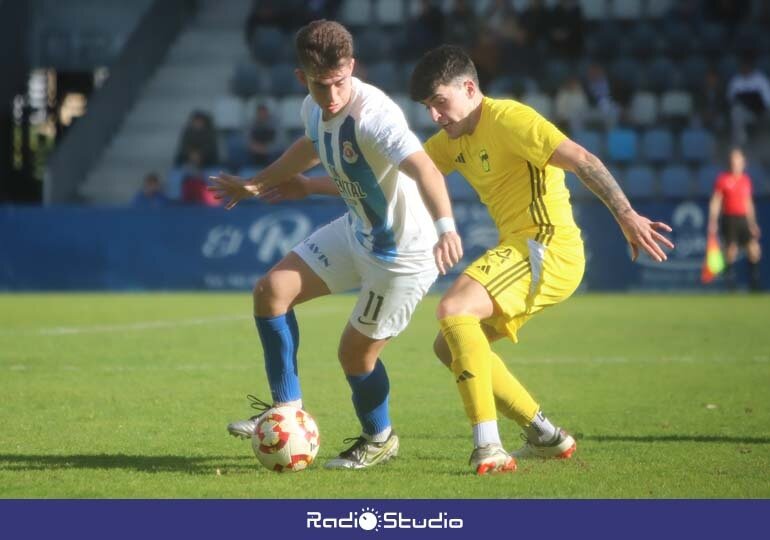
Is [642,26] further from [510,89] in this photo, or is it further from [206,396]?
[206,396]

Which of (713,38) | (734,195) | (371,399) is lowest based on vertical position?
(734,195)

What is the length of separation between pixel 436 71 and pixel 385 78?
57.3 ft

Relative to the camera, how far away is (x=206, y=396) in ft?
29.9

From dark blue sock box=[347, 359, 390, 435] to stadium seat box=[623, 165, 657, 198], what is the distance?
1569 cm

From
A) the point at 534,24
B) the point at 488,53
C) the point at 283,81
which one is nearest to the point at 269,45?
the point at 283,81

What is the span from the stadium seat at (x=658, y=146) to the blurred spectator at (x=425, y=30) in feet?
12.5

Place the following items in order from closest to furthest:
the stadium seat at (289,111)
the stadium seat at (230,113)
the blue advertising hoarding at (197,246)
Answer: the blue advertising hoarding at (197,246) < the stadium seat at (289,111) < the stadium seat at (230,113)

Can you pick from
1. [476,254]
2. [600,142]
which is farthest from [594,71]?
[476,254]

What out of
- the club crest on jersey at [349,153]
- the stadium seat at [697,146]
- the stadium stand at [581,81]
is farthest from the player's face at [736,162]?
the club crest on jersey at [349,153]

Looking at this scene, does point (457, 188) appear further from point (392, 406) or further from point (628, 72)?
point (392, 406)

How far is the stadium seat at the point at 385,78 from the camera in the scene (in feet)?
77.3

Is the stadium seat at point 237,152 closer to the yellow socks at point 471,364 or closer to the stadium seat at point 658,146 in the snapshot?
the stadium seat at point 658,146

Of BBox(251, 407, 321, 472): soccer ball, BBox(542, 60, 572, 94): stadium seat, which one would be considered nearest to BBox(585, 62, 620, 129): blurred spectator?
BBox(542, 60, 572, 94): stadium seat

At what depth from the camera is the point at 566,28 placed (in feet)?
77.8
